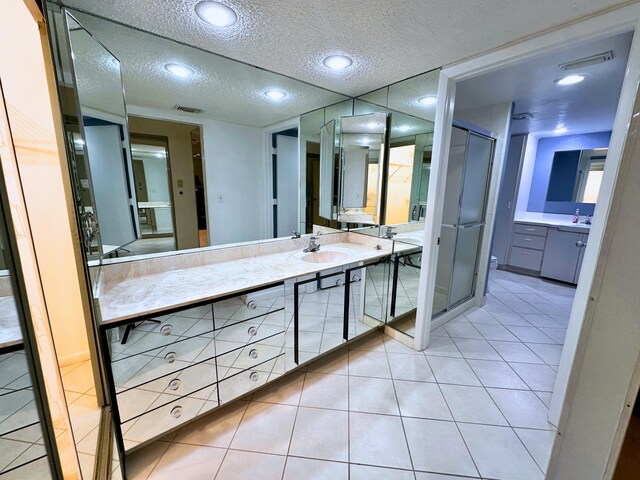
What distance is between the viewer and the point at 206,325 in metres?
1.24

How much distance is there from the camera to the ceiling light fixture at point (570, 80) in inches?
77.8

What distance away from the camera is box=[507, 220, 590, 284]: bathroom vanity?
140 inches

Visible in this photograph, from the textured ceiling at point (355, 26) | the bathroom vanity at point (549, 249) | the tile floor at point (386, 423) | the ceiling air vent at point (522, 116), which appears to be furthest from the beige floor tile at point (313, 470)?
the bathroom vanity at point (549, 249)

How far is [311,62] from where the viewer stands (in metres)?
1.71

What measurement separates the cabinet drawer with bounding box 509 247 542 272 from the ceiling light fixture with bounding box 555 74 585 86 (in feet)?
8.88

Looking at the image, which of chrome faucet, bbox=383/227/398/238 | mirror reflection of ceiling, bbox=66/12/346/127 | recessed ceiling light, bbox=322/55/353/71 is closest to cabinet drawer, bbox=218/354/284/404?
chrome faucet, bbox=383/227/398/238

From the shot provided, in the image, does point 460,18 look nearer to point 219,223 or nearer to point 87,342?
point 219,223

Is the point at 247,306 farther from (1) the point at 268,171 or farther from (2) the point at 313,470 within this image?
(1) the point at 268,171

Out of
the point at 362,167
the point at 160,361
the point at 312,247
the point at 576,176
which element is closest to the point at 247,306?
the point at 160,361

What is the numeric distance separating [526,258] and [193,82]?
16.4 ft

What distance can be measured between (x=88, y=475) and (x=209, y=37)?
2.11 meters

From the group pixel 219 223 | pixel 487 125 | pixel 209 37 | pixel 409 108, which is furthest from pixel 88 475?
pixel 487 125

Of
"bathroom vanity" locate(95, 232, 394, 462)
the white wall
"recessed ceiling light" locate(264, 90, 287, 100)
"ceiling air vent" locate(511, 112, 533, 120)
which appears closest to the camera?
"bathroom vanity" locate(95, 232, 394, 462)

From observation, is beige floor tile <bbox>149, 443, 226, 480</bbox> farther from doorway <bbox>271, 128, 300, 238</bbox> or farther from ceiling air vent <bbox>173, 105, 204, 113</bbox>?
ceiling air vent <bbox>173, 105, 204, 113</bbox>
